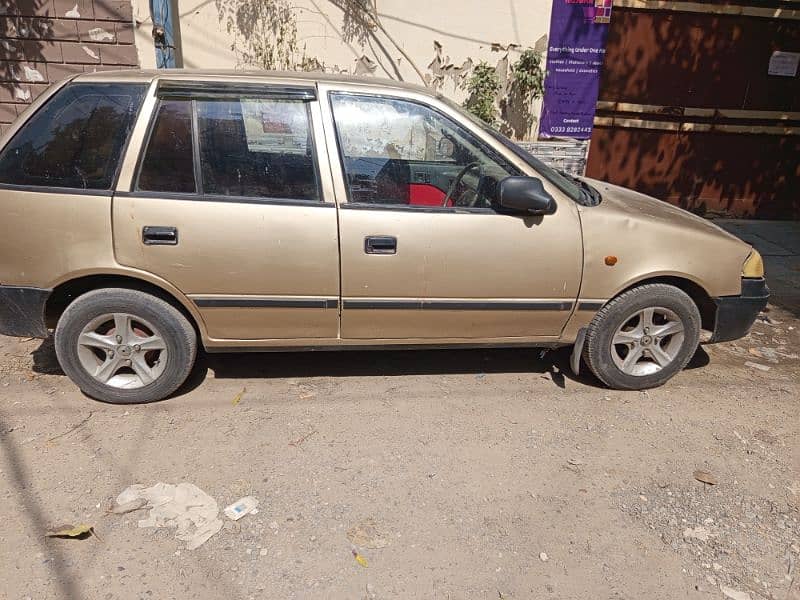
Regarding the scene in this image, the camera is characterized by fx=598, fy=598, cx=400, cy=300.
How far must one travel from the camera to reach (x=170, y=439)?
10.3 feet

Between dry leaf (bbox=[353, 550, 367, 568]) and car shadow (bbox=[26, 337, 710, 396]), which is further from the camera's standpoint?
car shadow (bbox=[26, 337, 710, 396])

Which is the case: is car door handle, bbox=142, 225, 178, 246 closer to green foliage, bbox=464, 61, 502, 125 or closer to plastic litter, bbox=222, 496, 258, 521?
plastic litter, bbox=222, 496, 258, 521

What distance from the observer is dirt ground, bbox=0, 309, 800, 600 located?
2.36m

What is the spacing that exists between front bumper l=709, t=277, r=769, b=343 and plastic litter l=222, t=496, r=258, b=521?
2865mm

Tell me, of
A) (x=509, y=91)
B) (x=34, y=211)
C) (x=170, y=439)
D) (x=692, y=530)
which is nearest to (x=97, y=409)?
(x=170, y=439)

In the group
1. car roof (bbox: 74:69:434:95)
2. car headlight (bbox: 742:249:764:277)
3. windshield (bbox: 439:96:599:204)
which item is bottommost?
car headlight (bbox: 742:249:764:277)

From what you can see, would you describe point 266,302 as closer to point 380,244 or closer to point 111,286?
point 380,244

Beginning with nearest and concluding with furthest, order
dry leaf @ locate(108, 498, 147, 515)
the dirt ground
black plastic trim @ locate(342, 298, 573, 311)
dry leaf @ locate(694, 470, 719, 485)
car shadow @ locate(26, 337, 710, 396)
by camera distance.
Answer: the dirt ground, dry leaf @ locate(108, 498, 147, 515), dry leaf @ locate(694, 470, 719, 485), black plastic trim @ locate(342, 298, 573, 311), car shadow @ locate(26, 337, 710, 396)

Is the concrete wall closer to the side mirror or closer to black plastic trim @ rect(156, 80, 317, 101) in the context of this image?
black plastic trim @ rect(156, 80, 317, 101)

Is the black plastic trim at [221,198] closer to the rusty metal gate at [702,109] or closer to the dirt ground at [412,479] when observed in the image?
the dirt ground at [412,479]

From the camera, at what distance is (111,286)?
325 centimetres

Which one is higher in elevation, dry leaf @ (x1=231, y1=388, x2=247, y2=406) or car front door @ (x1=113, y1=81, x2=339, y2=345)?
car front door @ (x1=113, y1=81, x2=339, y2=345)

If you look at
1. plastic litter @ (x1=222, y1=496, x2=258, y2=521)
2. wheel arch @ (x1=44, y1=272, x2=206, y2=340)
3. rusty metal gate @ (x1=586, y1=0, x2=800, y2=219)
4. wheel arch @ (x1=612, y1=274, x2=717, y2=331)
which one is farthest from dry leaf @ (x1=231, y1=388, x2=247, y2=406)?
rusty metal gate @ (x1=586, y1=0, x2=800, y2=219)

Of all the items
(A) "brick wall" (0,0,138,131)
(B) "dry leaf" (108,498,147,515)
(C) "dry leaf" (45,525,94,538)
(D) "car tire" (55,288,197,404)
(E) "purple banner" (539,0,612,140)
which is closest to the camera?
(C) "dry leaf" (45,525,94,538)
